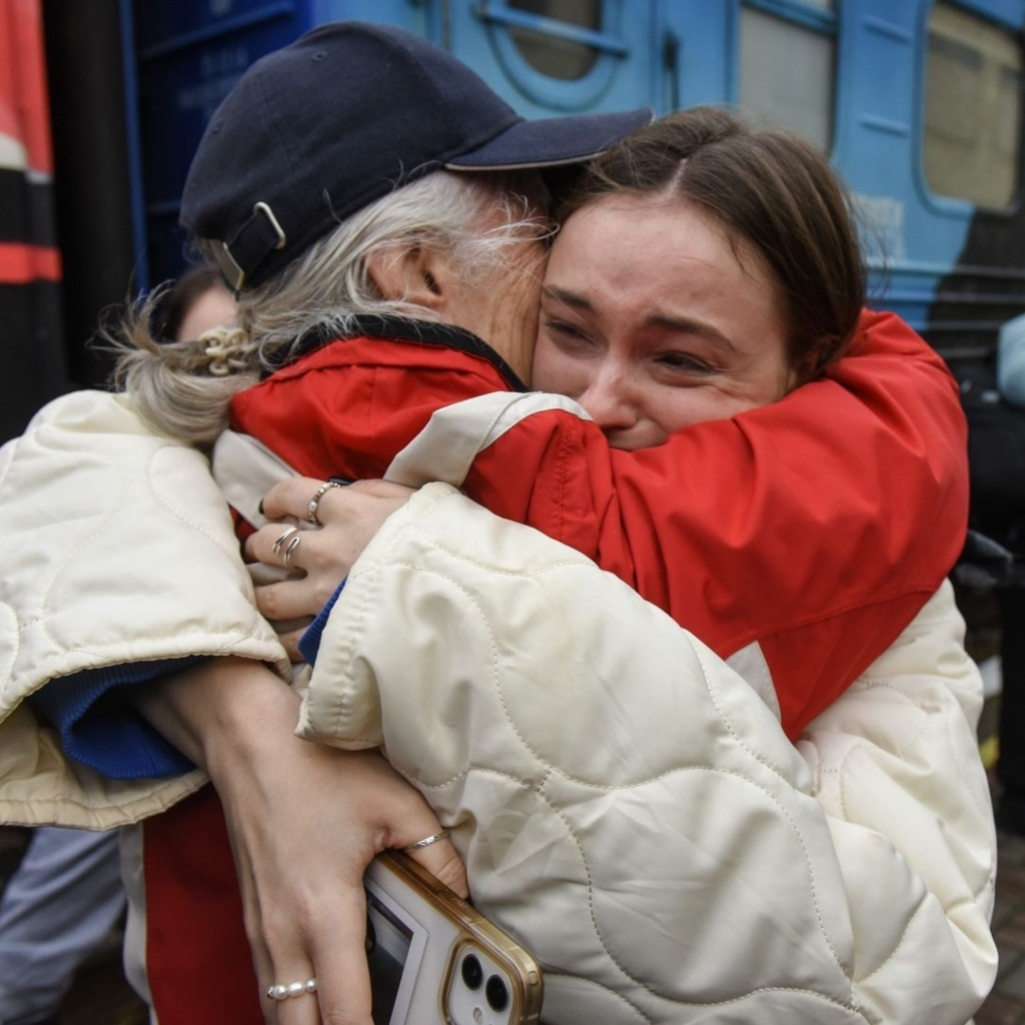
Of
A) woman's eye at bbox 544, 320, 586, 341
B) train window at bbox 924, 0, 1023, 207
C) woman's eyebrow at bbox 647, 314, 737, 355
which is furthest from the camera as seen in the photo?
train window at bbox 924, 0, 1023, 207

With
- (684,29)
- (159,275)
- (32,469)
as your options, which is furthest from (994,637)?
(32,469)

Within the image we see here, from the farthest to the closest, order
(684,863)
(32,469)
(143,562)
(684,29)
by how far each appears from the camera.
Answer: (684,29) < (32,469) < (143,562) < (684,863)

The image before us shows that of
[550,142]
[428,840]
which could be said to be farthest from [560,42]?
[428,840]

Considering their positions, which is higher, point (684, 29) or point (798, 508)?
point (684, 29)

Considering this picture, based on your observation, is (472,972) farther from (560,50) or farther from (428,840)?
(560,50)

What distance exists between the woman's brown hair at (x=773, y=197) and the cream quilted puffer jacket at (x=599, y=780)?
0.53 m

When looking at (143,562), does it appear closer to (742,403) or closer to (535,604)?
(535,604)

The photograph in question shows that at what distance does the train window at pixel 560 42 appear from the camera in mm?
2449

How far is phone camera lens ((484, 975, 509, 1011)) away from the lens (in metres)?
0.80

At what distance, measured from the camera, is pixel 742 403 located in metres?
1.26

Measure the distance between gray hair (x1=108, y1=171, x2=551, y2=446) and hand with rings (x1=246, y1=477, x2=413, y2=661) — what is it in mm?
190

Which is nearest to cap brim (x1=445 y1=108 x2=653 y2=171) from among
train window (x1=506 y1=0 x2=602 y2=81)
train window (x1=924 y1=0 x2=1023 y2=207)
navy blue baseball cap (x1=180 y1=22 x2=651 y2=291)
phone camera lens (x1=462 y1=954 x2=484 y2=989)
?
navy blue baseball cap (x1=180 y1=22 x2=651 y2=291)

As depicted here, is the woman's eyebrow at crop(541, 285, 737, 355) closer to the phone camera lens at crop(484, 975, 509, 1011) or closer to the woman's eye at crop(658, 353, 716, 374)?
the woman's eye at crop(658, 353, 716, 374)

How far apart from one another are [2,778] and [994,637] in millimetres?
4896
